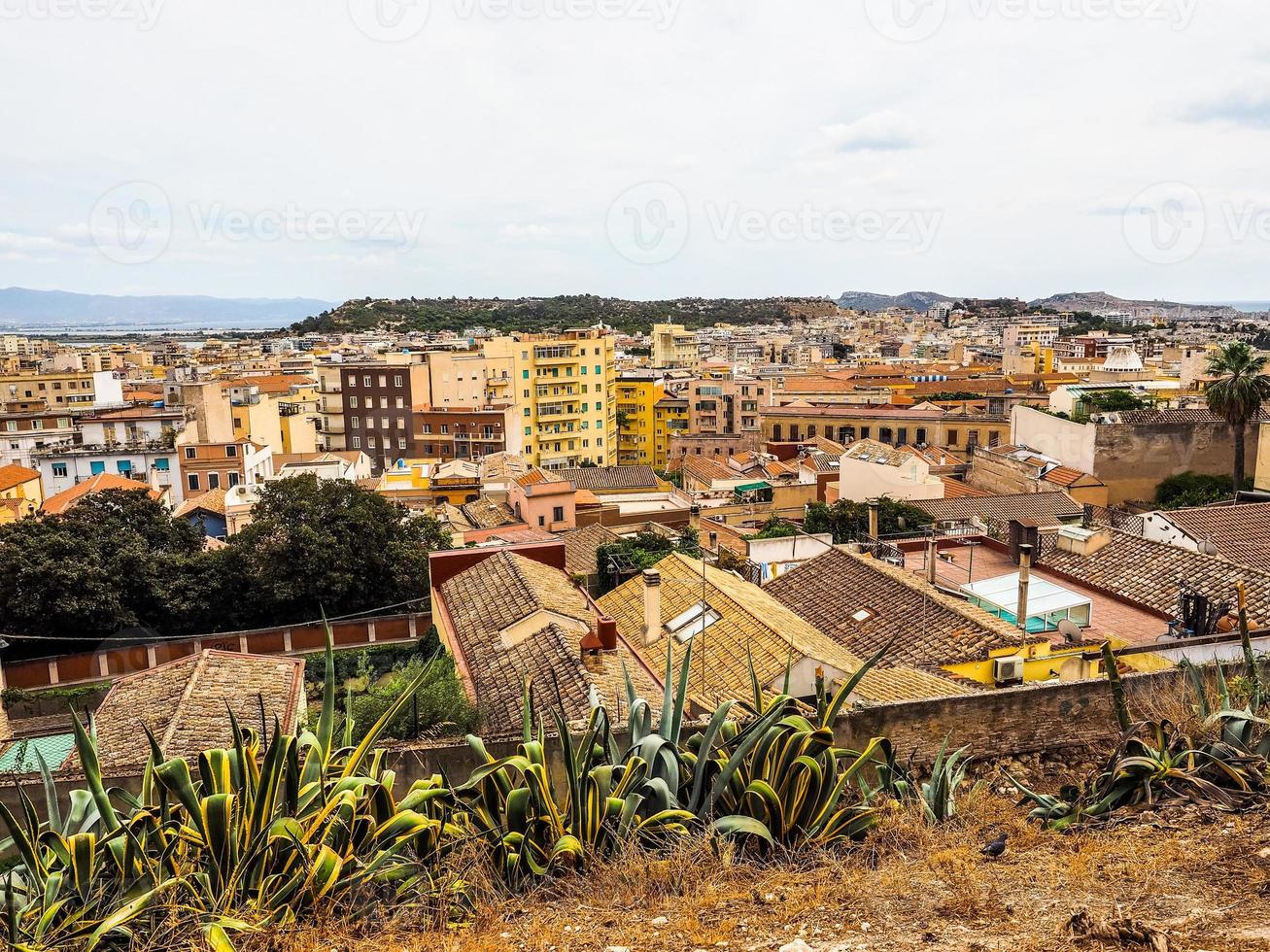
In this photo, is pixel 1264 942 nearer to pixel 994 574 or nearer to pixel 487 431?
pixel 994 574

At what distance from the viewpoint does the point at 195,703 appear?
13016 mm

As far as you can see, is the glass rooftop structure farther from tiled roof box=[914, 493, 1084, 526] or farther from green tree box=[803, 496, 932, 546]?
tiled roof box=[914, 493, 1084, 526]

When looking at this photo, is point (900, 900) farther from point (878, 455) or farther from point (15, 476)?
point (15, 476)

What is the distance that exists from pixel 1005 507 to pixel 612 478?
60.1ft

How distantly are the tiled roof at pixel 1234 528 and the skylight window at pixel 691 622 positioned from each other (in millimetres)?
11098

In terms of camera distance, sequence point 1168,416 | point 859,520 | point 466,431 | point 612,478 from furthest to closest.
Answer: point 466,431 < point 612,478 < point 1168,416 < point 859,520

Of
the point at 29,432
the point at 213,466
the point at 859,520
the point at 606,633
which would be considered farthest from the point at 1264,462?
the point at 29,432

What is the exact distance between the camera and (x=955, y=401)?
214ft

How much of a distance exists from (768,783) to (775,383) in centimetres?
7055

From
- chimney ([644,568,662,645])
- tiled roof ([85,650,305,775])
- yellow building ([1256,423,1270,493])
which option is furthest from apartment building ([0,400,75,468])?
yellow building ([1256,423,1270,493])

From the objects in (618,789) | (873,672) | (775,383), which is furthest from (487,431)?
(618,789)

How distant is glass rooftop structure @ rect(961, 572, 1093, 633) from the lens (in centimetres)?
1396

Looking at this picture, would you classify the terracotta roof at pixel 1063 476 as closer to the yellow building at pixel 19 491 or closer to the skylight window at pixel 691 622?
the skylight window at pixel 691 622

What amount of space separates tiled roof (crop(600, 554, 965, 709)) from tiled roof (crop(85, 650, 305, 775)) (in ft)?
18.1
